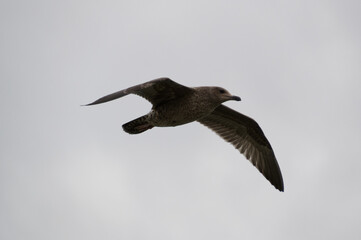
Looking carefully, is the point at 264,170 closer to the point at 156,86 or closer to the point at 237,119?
the point at 237,119

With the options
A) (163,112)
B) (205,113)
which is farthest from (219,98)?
(163,112)

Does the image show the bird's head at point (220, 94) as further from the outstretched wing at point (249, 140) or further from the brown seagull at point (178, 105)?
the outstretched wing at point (249, 140)

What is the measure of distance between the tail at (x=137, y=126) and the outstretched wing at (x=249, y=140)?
209cm

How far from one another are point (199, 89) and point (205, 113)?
0.50 metres

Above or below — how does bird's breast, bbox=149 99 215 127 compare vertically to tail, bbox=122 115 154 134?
above

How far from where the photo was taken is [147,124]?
11898 millimetres

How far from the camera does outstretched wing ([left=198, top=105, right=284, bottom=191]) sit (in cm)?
1361

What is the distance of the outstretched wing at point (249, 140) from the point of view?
44.7ft

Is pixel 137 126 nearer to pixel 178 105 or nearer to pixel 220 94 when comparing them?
pixel 178 105

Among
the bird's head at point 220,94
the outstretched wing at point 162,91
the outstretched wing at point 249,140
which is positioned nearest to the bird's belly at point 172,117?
the outstretched wing at point 162,91

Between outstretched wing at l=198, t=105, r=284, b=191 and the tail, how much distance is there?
2.09 meters

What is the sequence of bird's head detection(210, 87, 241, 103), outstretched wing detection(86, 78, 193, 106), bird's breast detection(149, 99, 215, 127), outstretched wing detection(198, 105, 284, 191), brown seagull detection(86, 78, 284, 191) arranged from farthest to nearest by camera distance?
outstretched wing detection(198, 105, 284, 191)
bird's head detection(210, 87, 241, 103)
bird's breast detection(149, 99, 215, 127)
brown seagull detection(86, 78, 284, 191)
outstretched wing detection(86, 78, 193, 106)

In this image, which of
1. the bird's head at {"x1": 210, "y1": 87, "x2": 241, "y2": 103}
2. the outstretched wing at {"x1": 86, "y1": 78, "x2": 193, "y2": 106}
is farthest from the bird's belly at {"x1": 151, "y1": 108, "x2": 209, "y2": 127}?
the bird's head at {"x1": 210, "y1": 87, "x2": 241, "y2": 103}

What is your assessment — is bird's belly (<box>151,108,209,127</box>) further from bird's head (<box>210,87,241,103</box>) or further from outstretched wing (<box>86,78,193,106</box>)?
bird's head (<box>210,87,241,103</box>)
